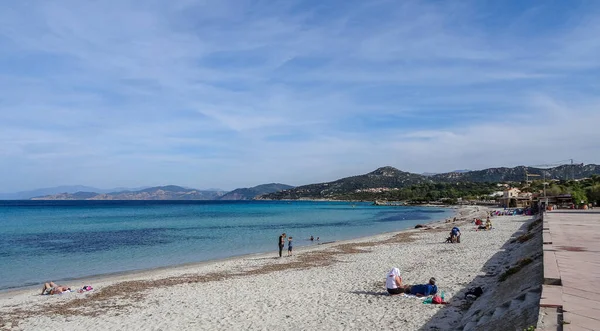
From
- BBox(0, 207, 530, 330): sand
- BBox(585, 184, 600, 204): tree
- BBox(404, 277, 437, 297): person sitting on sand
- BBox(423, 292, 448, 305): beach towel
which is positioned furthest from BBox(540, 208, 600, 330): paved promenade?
BBox(585, 184, 600, 204): tree

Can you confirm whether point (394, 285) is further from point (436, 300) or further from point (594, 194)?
point (594, 194)

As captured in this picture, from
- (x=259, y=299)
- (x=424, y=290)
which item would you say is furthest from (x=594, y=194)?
(x=259, y=299)

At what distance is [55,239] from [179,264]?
2432 cm

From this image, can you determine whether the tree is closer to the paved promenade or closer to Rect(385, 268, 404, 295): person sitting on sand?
the paved promenade

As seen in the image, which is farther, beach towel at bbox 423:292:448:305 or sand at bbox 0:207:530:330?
beach towel at bbox 423:292:448:305

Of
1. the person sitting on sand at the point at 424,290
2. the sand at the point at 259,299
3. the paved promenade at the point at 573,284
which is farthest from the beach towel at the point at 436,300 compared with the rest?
the paved promenade at the point at 573,284

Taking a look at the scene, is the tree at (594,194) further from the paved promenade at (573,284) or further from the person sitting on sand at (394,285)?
the person sitting on sand at (394,285)

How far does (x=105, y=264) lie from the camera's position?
90.5 feet

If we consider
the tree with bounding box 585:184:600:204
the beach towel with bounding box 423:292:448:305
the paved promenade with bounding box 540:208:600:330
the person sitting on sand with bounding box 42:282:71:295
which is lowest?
the person sitting on sand with bounding box 42:282:71:295

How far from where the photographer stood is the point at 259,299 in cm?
1441

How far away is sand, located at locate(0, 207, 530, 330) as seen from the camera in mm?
11484

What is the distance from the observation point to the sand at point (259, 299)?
11.5m

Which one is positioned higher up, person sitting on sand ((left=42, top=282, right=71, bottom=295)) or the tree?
the tree

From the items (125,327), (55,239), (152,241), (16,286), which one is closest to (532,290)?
(125,327)
